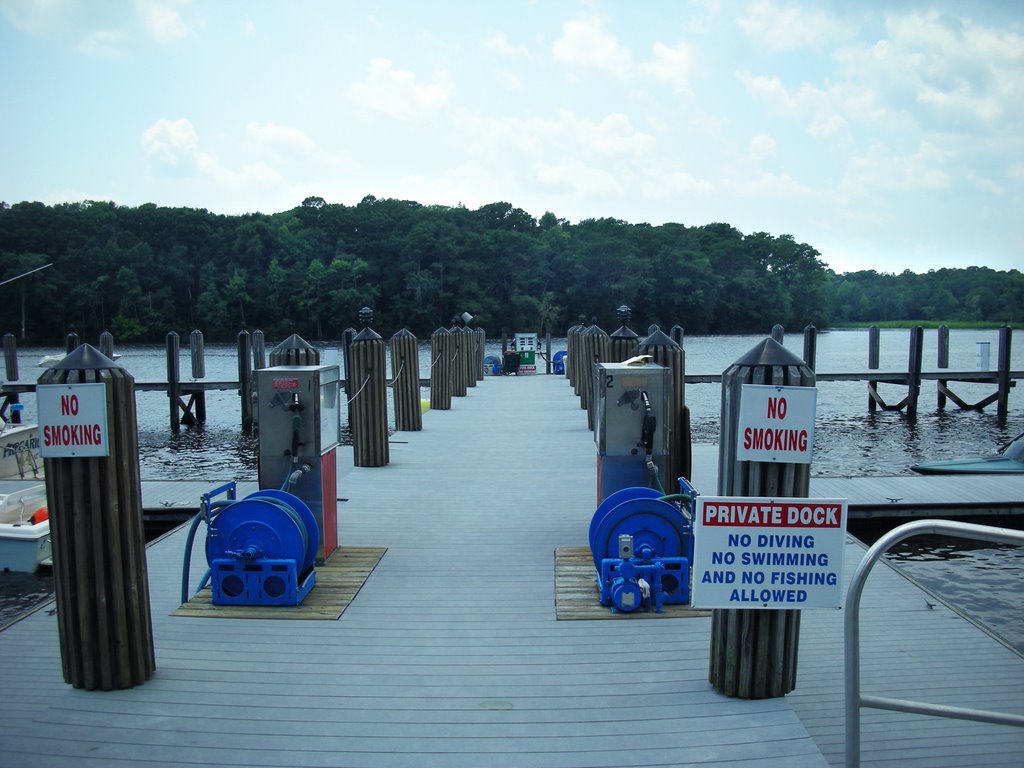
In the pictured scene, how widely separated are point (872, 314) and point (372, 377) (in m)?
104

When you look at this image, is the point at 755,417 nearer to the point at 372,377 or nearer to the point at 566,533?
the point at 566,533

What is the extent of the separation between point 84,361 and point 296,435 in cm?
240

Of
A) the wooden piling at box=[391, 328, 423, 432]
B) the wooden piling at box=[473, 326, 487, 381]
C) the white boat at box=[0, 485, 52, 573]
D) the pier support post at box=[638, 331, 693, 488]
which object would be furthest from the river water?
the wooden piling at box=[473, 326, 487, 381]

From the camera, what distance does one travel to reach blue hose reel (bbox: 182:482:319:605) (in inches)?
217

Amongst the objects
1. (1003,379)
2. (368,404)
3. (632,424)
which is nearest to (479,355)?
(1003,379)

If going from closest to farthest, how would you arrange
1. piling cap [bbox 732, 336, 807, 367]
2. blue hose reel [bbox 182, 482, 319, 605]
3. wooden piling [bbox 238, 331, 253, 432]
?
piling cap [bbox 732, 336, 807, 367] → blue hose reel [bbox 182, 482, 319, 605] → wooden piling [bbox 238, 331, 253, 432]

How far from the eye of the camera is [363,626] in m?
5.23

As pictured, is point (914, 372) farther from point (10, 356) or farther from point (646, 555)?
point (10, 356)

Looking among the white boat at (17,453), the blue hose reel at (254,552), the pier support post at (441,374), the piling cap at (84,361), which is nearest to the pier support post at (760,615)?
the blue hose reel at (254,552)

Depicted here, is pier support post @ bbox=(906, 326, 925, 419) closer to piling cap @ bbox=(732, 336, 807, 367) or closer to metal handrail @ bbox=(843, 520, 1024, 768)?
piling cap @ bbox=(732, 336, 807, 367)

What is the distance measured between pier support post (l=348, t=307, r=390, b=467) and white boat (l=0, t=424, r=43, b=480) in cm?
→ 649

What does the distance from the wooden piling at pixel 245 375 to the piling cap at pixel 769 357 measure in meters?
20.2

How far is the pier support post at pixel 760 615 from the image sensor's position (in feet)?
13.2

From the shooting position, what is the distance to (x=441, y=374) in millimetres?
18812
